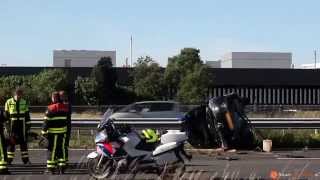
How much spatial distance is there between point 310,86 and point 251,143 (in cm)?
4630

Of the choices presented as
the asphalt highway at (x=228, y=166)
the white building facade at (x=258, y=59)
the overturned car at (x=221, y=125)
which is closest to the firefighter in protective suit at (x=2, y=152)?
the asphalt highway at (x=228, y=166)

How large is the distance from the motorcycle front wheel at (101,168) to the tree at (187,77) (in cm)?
4008

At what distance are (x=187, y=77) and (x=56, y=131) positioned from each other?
134ft

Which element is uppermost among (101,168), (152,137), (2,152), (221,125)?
(152,137)

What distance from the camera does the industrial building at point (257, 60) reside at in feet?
374

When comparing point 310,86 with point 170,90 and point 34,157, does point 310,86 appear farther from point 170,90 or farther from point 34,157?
point 34,157

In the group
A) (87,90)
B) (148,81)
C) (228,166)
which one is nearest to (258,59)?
(148,81)

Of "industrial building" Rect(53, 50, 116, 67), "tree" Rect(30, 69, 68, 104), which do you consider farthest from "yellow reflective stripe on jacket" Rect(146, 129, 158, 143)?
"industrial building" Rect(53, 50, 116, 67)

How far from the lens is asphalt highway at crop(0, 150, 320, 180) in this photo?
13438mm

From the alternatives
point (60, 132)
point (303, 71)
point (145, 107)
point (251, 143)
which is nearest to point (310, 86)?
point (303, 71)

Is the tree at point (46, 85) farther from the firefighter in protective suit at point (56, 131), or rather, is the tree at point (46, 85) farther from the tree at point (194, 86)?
the firefighter in protective suit at point (56, 131)

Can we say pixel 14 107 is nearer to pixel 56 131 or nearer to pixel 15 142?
pixel 15 142

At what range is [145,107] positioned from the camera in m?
31.2

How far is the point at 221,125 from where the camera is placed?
725 inches
